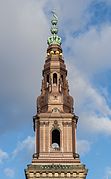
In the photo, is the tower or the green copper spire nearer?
the tower

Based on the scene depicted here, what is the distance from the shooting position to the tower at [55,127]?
304ft

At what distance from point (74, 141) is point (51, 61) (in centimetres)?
1374

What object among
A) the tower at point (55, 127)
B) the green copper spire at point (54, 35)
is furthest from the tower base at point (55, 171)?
the green copper spire at point (54, 35)

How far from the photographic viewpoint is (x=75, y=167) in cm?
9300

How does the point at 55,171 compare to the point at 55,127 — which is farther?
the point at 55,127

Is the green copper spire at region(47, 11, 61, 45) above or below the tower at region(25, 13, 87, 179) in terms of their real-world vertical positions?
above

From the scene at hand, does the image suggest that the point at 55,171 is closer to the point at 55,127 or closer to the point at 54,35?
the point at 55,127

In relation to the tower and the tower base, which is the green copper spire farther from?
the tower base

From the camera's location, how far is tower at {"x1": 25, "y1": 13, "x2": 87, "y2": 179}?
92.6m

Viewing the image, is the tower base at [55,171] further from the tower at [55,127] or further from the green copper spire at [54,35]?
the green copper spire at [54,35]

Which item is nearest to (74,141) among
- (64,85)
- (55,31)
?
(64,85)

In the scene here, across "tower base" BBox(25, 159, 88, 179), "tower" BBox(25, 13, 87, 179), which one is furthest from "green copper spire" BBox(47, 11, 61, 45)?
"tower base" BBox(25, 159, 88, 179)

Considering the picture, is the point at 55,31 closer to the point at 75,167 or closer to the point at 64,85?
the point at 64,85

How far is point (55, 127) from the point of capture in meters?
97.0
